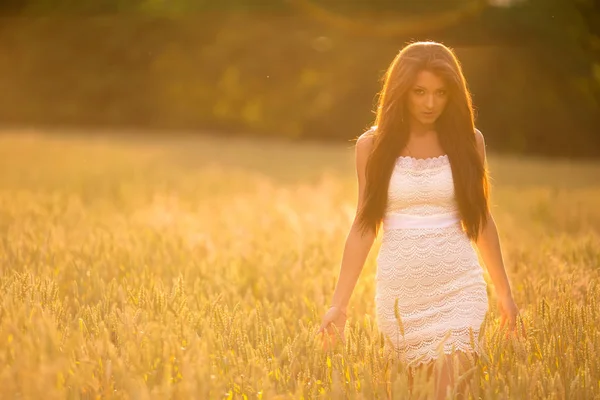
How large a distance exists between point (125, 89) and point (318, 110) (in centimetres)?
735

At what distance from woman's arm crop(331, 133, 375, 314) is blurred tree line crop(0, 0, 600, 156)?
576 inches

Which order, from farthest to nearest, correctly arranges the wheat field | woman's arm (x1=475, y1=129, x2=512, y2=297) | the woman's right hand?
1. woman's arm (x1=475, y1=129, x2=512, y2=297)
2. the woman's right hand
3. the wheat field

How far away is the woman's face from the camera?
318 centimetres

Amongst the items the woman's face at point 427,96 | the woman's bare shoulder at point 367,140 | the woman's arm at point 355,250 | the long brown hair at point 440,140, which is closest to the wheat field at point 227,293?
the woman's arm at point 355,250

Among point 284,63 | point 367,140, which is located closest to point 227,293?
point 367,140

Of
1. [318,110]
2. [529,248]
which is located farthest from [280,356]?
[318,110]

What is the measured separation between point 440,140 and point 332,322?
965 millimetres

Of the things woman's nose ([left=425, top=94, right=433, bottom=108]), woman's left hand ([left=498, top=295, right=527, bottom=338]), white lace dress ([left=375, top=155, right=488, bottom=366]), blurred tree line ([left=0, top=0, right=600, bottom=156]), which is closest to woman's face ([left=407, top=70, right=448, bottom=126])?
woman's nose ([left=425, top=94, right=433, bottom=108])

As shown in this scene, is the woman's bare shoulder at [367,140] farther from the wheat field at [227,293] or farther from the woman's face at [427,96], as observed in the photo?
the wheat field at [227,293]

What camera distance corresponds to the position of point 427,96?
318 cm

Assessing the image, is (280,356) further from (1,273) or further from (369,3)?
(369,3)

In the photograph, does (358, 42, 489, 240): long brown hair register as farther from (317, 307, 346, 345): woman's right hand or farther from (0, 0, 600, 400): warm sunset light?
(317, 307, 346, 345): woman's right hand

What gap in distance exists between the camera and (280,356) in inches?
118

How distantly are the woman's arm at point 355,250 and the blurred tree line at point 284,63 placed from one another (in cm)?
1463
